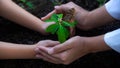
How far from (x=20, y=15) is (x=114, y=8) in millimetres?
652

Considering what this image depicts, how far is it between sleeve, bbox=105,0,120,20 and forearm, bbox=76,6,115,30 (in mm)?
29

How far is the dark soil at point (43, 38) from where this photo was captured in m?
2.18

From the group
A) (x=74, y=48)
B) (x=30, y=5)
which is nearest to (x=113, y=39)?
(x=74, y=48)

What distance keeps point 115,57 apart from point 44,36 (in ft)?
1.71

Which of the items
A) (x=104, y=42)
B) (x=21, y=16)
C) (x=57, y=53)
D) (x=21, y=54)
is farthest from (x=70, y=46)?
(x=21, y=16)

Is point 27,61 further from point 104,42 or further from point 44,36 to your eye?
point 104,42

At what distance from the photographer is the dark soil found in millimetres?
2180

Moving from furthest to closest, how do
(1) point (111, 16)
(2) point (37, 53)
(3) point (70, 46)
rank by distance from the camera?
(1) point (111, 16) < (2) point (37, 53) < (3) point (70, 46)

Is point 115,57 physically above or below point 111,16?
below

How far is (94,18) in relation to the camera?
7.43ft

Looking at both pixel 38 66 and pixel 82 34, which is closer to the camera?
pixel 38 66

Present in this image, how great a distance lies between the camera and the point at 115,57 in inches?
88.4

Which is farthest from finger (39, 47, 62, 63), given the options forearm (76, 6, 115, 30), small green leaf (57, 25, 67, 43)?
forearm (76, 6, 115, 30)

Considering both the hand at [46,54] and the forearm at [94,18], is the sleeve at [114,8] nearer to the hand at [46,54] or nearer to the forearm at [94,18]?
the forearm at [94,18]
